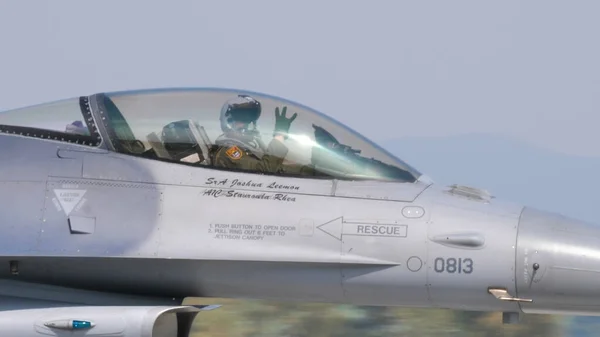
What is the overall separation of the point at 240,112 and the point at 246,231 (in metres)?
1.00

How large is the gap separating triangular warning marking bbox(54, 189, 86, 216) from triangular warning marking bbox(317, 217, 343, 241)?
71.2 inches

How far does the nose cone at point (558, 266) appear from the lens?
8.54 meters

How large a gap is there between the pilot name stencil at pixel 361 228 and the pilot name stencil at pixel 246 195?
0.37 meters

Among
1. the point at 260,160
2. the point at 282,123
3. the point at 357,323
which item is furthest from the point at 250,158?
the point at 357,323

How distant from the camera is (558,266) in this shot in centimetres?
855

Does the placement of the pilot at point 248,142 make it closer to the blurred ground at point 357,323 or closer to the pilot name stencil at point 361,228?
the pilot name stencil at point 361,228

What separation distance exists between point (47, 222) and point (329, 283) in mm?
2107

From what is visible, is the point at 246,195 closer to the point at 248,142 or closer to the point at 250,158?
the point at 250,158

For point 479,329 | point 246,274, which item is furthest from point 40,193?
point 479,329

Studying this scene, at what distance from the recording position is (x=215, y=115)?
9516 millimetres

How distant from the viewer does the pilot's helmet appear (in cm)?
944

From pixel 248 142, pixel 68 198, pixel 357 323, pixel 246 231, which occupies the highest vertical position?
pixel 248 142

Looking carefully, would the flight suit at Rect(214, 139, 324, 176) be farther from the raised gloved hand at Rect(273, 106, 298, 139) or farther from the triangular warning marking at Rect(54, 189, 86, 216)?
the triangular warning marking at Rect(54, 189, 86, 216)

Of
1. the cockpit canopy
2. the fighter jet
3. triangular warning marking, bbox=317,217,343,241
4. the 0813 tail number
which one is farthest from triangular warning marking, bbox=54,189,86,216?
the 0813 tail number
